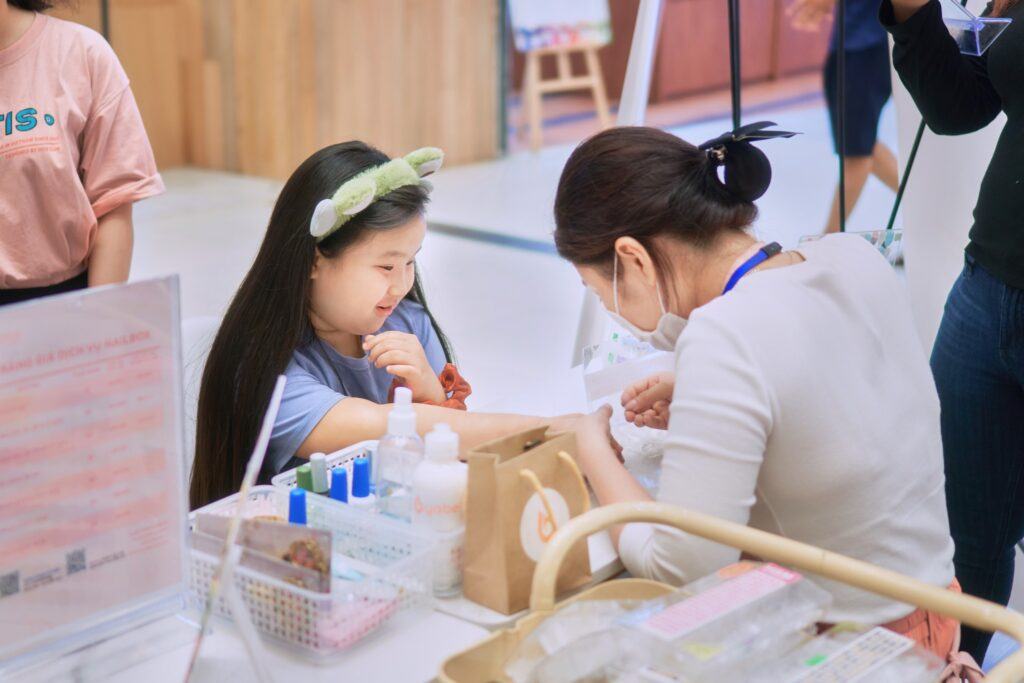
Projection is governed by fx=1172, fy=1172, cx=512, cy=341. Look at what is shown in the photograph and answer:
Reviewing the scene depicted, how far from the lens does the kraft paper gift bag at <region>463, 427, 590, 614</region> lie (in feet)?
4.20

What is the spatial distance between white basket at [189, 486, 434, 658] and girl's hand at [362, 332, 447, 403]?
1.74 ft

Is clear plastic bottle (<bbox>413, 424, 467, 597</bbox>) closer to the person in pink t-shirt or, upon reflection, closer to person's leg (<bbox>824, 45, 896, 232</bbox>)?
the person in pink t-shirt

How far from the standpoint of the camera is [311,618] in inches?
47.7

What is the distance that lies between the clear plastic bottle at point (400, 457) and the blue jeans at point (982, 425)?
104 cm

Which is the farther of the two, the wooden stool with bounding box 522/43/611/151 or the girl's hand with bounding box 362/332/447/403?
the wooden stool with bounding box 522/43/611/151

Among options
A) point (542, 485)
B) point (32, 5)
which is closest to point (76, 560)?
point (542, 485)

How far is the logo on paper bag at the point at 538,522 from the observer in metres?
1.31

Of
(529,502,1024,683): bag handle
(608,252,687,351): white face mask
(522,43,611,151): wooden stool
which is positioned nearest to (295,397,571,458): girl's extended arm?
(608,252,687,351): white face mask

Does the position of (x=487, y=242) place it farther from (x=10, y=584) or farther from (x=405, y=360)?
(x=10, y=584)

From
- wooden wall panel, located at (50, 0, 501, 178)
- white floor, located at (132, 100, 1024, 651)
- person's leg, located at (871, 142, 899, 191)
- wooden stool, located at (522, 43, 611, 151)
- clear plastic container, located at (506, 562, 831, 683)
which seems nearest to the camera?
clear plastic container, located at (506, 562, 831, 683)

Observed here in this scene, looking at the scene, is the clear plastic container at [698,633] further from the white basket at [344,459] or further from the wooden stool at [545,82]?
the wooden stool at [545,82]

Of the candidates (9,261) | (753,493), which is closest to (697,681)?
(753,493)

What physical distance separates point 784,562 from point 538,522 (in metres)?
0.29

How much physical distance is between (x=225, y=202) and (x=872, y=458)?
5.33 m
